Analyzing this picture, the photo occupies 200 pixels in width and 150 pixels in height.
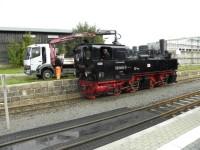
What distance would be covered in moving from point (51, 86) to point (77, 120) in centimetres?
519

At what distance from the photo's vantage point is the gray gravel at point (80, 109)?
989 centimetres

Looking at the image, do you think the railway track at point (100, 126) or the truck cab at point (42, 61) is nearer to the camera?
the railway track at point (100, 126)

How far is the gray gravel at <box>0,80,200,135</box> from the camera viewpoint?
9891 millimetres

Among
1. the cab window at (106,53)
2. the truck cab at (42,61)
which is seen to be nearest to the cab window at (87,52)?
the cab window at (106,53)

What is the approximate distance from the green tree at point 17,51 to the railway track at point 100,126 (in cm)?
2813

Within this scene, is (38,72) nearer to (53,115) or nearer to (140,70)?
(140,70)

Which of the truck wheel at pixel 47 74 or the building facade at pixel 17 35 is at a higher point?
the building facade at pixel 17 35

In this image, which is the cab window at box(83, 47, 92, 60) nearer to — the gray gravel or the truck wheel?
the gray gravel

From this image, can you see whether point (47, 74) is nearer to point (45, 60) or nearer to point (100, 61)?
point (45, 60)

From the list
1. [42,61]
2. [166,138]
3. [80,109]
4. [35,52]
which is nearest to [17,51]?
[35,52]

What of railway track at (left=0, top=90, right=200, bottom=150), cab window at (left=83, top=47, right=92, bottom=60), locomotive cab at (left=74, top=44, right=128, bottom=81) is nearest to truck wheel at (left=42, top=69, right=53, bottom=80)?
locomotive cab at (left=74, top=44, right=128, bottom=81)

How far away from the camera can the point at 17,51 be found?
1465 inches

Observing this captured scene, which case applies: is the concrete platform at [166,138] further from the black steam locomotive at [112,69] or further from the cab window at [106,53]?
the cab window at [106,53]

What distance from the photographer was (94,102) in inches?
539
